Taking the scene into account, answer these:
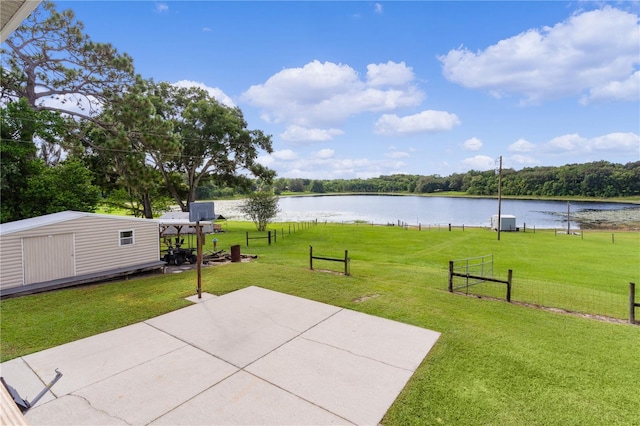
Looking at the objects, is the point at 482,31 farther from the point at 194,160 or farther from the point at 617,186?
the point at 617,186

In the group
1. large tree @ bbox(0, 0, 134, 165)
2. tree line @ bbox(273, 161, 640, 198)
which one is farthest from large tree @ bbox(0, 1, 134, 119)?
tree line @ bbox(273, 161, 640, 198)

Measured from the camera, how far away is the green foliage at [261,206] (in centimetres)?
3102

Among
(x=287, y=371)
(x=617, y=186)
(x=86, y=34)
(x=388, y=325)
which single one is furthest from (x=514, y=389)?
(x=617, y=186)

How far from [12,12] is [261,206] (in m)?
28.4

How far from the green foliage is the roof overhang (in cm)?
2801

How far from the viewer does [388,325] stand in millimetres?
6535

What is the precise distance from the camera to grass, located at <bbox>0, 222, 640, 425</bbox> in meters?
3.91

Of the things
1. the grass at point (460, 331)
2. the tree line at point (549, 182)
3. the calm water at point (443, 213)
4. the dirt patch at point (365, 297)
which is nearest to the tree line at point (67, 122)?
the grass at point (460, 331)

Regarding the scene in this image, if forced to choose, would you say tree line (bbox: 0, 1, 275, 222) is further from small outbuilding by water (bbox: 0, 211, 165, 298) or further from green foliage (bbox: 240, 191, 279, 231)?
green foliage (bbox: 240, 191, 279, 231)

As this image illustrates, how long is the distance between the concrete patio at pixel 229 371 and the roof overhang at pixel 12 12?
4404 millimetres

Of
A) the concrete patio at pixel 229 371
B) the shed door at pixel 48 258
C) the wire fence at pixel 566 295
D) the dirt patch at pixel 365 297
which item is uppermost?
the shed door at pixel 48 258

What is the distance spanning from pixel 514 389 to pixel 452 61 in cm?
1798

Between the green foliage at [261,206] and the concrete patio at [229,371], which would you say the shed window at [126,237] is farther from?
the green foliage at [261,206]

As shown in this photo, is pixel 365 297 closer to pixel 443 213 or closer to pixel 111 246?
pixel 111 246
